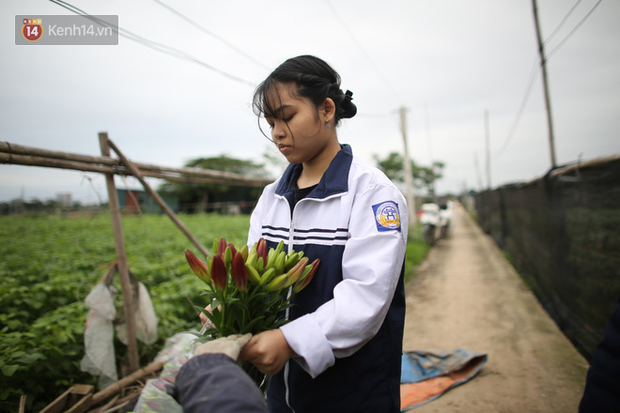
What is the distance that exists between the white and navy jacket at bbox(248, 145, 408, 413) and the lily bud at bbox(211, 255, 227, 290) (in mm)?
245

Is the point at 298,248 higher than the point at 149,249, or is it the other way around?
the point at 298,248

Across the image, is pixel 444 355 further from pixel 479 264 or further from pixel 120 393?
pixel 479 264

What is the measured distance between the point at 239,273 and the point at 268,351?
24 cm

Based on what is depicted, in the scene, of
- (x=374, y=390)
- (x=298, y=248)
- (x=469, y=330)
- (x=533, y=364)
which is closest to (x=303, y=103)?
(x=298, y=248)

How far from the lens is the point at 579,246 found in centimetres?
299

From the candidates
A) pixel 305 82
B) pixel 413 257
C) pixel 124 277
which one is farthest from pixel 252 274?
pixel 413 257

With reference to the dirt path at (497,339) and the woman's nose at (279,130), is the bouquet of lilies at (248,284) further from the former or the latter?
the dirt path at (497,339)

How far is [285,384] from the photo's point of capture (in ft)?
3.90

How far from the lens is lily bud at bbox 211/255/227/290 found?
98 cm

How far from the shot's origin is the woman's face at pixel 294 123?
44.4 inches

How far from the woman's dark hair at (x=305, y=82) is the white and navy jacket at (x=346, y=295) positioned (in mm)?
211

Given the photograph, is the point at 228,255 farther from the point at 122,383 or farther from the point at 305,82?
the point at 122,383

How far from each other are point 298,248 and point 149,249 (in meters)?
6.07

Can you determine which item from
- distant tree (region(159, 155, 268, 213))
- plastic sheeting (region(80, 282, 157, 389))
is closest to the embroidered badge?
plastic sheeting (region(80, 282, 157, 389))
